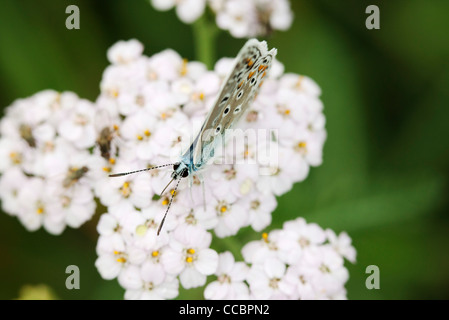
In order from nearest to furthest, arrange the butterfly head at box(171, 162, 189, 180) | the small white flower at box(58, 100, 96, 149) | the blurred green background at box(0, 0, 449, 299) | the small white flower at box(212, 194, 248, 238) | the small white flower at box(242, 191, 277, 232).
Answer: the butterfly head at box(171, 162, 189, 180), the small white flower at box(212, 194, 248, 238), the small white flower at box(242, 191, 277, 232), the small white flower at box(58, 100, 96, 149), the blurred green background at box(0, 0, 449, 299)

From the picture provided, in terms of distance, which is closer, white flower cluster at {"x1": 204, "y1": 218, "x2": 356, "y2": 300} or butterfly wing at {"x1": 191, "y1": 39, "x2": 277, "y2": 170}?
butterfly wing at {"x1": 191, "y1": 39, "x2": 277, "y2": 170}

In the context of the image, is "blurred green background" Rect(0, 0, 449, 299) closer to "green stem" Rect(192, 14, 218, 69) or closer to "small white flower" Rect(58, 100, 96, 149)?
"green stem" Rect(192, 14, 218, 69)

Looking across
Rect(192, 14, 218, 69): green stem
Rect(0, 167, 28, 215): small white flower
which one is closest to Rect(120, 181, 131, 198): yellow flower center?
Rect(0, 167, 28, 215): small white flower

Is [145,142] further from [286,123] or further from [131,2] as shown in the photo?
[131,2]

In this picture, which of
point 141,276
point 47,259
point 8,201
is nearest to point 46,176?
point 8,201

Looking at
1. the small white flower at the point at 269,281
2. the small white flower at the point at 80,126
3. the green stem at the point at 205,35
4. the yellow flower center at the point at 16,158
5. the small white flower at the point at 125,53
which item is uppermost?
the green stem at the point at 205,35

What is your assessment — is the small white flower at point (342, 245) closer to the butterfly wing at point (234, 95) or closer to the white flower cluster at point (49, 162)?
the butterfly wing at point (234, 95)

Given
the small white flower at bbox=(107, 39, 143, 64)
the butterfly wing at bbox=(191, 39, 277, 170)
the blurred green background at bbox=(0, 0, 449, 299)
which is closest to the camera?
the butterfly wing at bbox=(191, 39, 277, 170)

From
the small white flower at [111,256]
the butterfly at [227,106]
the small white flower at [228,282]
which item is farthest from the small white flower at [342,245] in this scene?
the small white flower at [111,256]

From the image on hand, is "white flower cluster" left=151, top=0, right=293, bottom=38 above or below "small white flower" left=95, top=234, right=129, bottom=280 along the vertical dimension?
above
